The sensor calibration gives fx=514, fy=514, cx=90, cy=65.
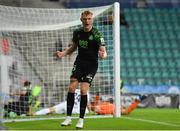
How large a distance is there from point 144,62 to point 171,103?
20.8 ft

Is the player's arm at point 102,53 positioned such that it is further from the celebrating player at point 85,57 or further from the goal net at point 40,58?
the goal net at point 40,58

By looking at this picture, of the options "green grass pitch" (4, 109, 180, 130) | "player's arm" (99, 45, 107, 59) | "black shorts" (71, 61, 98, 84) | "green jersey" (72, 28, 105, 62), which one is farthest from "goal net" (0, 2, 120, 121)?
"player's arm" (99, 45, 107, 59)

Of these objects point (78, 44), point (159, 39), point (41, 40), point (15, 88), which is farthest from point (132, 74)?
point (78, 44)

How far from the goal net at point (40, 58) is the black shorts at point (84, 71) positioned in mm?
2681

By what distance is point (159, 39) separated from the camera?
25.8 m

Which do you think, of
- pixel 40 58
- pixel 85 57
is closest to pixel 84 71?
pixel 85 57

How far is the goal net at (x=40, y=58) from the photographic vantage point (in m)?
10.3

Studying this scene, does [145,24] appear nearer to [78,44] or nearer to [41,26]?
[41,26]

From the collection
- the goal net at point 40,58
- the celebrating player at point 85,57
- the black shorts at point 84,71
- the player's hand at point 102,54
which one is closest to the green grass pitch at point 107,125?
the celebrating player at point 85,57

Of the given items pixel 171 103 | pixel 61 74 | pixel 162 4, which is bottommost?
pixel 171 103

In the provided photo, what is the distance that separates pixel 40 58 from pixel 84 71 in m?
5.60

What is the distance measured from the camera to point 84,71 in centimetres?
700

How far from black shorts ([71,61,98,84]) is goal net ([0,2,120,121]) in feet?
8.79

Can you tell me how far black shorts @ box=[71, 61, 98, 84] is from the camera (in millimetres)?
6945
